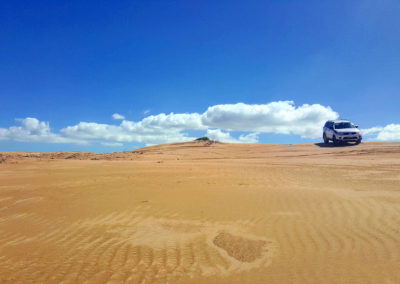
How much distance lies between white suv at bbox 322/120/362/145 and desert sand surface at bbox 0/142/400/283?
1291 centimetres

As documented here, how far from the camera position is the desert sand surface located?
326cm

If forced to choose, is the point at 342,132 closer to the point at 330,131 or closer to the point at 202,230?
the point at 330,131

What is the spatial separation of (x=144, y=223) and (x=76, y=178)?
582cm

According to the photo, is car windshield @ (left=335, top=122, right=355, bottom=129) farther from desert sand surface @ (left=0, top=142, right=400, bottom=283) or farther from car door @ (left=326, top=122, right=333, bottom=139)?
desert sand surface @ (left=0, top=142, right=400, bottom=283)

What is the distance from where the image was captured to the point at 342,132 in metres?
21.2

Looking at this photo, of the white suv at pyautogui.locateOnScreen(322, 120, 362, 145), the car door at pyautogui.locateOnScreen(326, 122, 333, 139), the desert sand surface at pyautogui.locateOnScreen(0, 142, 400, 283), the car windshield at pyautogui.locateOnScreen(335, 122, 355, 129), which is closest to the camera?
the desert sand surface at pyautogui.locateOnScreen(0, 142, 400, 283)

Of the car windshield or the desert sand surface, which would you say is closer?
the desert sand surface

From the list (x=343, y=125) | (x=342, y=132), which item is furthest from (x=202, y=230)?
(x=343, y=125)

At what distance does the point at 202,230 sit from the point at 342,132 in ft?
64.8

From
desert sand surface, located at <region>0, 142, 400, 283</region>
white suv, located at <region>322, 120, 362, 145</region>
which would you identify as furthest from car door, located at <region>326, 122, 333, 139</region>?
desert sand surface, located at <region>0, 142, 400, 283</region>

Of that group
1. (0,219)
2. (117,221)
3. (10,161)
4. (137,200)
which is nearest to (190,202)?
(137,200)

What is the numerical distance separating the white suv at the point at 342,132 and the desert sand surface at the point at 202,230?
508 inches

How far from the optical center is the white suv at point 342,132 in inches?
831

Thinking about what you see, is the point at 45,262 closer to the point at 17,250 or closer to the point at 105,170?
the point at 17,250
